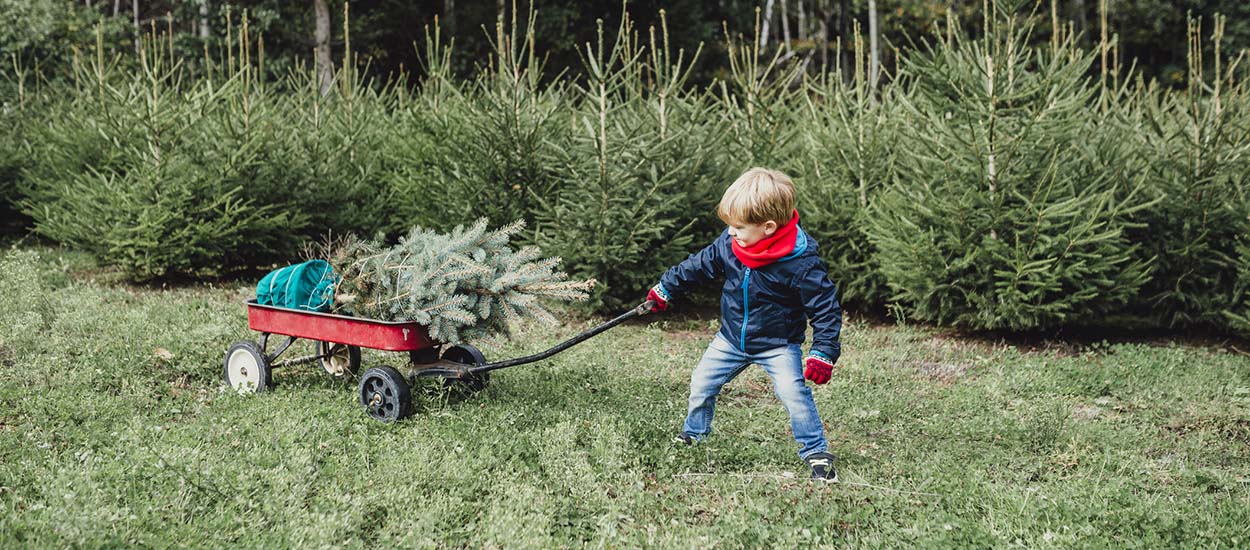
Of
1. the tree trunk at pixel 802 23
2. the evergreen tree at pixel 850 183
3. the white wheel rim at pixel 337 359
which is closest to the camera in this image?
the white wheel rim at pixel 337 359

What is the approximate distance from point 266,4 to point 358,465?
2084cm

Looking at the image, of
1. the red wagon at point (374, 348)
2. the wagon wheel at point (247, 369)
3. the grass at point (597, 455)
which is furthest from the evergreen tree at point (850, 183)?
the wagon wheel at point (247, 369)

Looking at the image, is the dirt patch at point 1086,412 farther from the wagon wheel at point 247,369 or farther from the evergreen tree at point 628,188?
the wagon wheel at point 247,369

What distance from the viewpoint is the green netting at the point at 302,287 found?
18.2 ft

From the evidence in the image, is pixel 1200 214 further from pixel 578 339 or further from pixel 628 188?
pixel 578 339

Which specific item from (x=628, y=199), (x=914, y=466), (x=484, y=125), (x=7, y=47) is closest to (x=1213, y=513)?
(x=914, y=466)

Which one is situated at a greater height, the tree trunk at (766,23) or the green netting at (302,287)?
the tree trunk at (766,23)

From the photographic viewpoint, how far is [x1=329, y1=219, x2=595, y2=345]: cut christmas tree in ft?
16.5

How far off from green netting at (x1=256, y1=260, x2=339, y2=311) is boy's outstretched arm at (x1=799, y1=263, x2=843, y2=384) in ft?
9.09

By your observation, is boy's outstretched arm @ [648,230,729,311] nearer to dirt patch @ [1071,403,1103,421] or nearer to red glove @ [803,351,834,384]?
red glove @ [803,351,834,384]

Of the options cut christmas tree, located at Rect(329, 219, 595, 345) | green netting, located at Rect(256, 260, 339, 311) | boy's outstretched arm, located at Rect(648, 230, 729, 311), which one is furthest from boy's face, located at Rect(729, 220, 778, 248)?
green netting, located at Rect(256, 260, 339, 311)

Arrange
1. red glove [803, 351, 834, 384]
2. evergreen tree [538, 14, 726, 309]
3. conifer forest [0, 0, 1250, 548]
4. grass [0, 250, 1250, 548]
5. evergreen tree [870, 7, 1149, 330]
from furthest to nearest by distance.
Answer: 1. evergreen tree [538, 14, 726, 309]
2. evergreen tree [870, 7, 1149, 330]
3. red glove [803, 351, 834, 384]
4. conifer forest [0, 0, 1250, 548]
5. grass [0, 250, 1250, 548]

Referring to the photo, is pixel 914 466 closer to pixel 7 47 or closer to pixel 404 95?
pixel 404 95

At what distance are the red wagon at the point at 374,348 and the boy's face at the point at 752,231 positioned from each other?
582 millimetres
